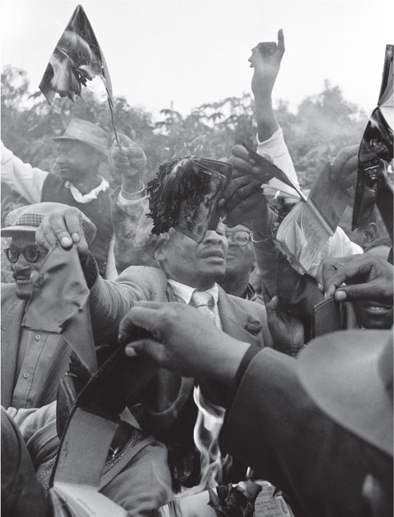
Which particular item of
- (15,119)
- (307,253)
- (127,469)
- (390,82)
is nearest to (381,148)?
(390,82)

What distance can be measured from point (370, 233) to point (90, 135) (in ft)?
4.24

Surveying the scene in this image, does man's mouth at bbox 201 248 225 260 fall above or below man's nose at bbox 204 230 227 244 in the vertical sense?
below

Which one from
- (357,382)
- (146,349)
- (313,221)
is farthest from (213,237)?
(357,382)

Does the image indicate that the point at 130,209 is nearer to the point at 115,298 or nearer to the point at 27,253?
the point at 27,253

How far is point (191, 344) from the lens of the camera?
160 cm

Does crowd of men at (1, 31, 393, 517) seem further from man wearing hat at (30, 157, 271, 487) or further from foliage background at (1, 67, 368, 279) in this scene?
foliage background at (1, 67, 368, 279)

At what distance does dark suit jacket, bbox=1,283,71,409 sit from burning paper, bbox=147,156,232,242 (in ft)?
2.22

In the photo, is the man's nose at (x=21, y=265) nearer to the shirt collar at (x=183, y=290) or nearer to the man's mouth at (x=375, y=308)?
the shirt collar at (x=183, y=290)

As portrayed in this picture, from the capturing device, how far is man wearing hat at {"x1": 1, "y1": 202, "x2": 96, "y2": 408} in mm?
3021

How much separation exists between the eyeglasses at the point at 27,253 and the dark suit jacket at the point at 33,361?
8.9 inches

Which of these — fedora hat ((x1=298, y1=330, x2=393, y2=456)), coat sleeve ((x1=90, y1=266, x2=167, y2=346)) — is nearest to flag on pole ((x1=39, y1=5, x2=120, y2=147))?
coat sleeve ((x1=90, y1=266, x2=167, y2=346))

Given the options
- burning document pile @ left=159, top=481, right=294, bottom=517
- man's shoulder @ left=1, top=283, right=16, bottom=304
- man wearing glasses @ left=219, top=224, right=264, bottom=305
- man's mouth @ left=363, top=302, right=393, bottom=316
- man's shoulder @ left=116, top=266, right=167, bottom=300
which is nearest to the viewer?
burning document pile @ left=159, top=481, right=294, bottom=517

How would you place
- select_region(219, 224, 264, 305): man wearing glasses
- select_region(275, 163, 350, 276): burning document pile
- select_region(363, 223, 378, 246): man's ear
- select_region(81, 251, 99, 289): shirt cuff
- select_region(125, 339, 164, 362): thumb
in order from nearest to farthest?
select_region(125, 339, 164, 362): thumb < select_region(81, 251, 99, 289): shirt cuff < select_region(275, 163, 350, 276): burning document pile < select_region(363, 223, 378, 246): man's ear < select_region(219, 224, 264, 305): man wearing glasses

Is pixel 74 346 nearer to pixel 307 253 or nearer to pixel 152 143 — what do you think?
pixel 307 253
